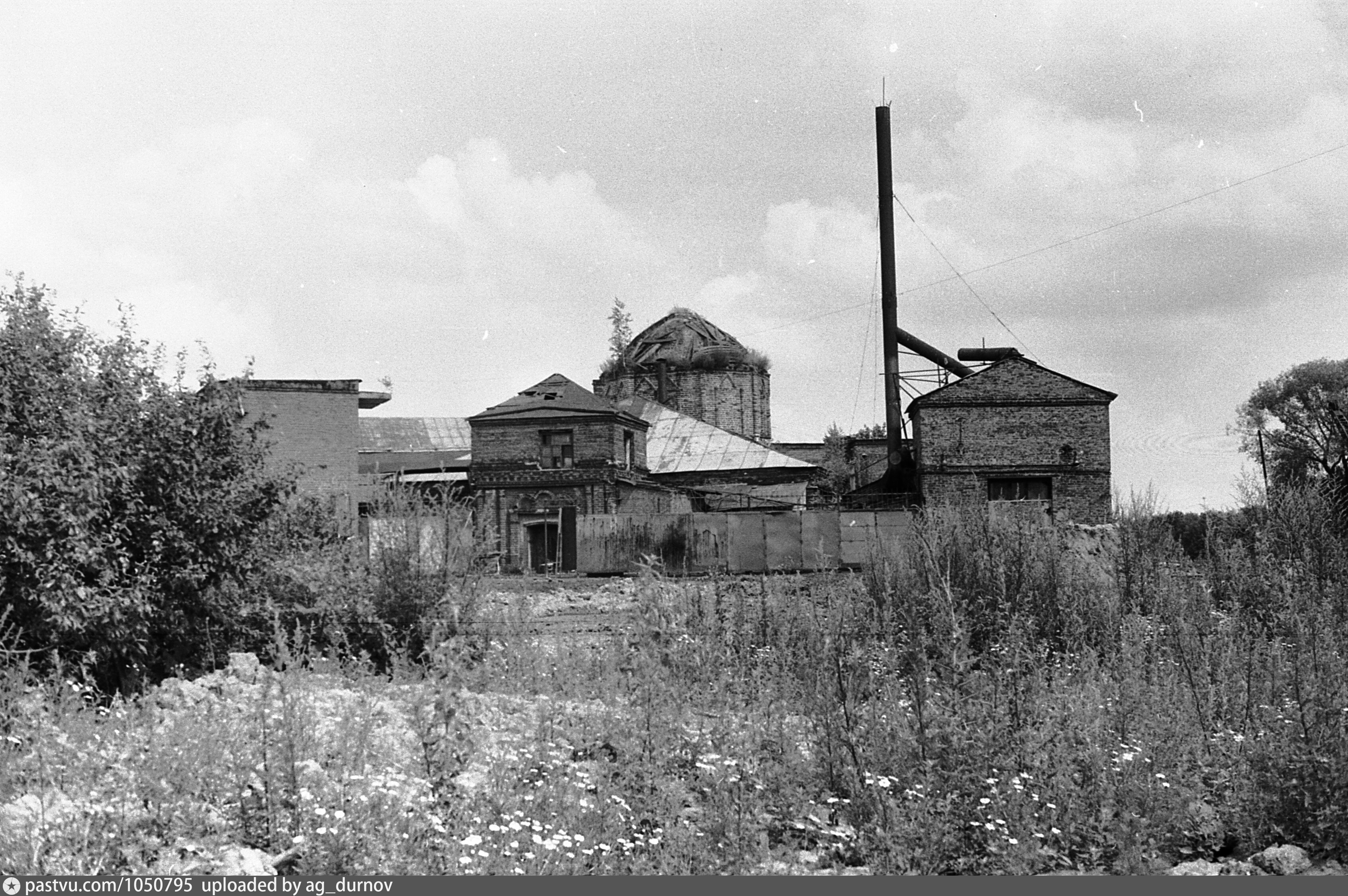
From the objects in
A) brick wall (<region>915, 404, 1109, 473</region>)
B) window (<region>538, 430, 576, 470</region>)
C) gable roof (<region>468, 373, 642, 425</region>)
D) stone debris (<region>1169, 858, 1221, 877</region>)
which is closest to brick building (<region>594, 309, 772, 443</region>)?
gable roof (<region>468, 373, 642, 425</region>)

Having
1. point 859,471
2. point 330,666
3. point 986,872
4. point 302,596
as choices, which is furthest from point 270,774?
point 859,471

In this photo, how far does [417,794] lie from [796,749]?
8.22 feet

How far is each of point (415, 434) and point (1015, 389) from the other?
2485 centimetres

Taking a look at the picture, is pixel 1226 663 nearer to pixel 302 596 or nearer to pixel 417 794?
pixel 417 794

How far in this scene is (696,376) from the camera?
2088 inches

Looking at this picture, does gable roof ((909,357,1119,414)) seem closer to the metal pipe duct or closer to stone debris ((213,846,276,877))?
the metal pipe duct

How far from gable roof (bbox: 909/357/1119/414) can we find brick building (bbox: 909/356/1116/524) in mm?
16

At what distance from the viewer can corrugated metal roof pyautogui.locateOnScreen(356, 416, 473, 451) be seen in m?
47.7

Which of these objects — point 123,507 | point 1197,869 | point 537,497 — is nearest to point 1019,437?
point 537,497

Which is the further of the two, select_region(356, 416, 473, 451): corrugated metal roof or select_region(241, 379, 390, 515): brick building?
select_region(356, 416, 473, 451): corrugated metal roof

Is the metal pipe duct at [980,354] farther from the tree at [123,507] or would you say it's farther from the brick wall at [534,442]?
the tree at [123,507]

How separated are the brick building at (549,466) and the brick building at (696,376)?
11.5 meters

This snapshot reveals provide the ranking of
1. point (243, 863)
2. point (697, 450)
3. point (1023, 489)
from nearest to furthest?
point (243, 863)
point (1023, 489)
point (697, 450)

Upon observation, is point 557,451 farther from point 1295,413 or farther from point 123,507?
point 1295,413
